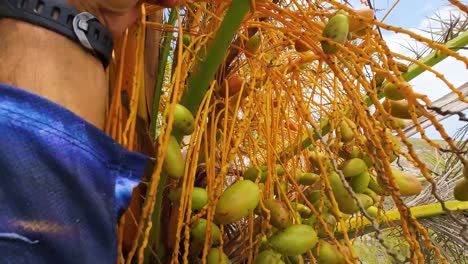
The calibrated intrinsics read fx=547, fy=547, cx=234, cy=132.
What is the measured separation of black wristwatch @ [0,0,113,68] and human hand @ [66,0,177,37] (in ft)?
0.11

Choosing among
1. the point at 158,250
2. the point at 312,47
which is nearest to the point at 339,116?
the point at 312,47

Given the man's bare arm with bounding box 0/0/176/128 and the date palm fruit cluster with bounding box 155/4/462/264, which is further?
the date palm fruit cluster with bounding box 155/4/462/264

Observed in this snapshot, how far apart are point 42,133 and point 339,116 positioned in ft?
2.00

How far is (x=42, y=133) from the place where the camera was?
0.60 meters

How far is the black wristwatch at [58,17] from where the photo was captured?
0.66 m

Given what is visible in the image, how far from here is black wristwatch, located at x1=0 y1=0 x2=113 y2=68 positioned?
2.16 ft

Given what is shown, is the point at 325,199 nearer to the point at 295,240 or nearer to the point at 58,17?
the point at 295,240

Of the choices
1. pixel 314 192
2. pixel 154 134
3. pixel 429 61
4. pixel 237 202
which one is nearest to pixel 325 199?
pixel 314 192

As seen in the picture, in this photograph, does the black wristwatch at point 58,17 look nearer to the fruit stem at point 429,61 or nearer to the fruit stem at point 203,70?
the fruit stem at point 203,70

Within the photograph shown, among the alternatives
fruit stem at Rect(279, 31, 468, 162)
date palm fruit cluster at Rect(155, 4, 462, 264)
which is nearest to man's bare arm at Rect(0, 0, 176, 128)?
date palm fruit cluster at Rect(155, 4, 462, 264)

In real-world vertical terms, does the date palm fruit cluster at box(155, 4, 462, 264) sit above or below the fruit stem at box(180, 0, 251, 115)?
below

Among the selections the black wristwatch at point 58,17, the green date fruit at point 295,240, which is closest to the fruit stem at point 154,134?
the green date fruit at point 295,240

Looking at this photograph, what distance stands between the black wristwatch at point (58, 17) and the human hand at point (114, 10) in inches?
1.3

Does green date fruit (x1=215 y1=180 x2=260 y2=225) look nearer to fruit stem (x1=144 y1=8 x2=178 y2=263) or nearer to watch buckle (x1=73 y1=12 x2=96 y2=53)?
fruit stem (x1=144 y1=8 x2=178 y2=263)
